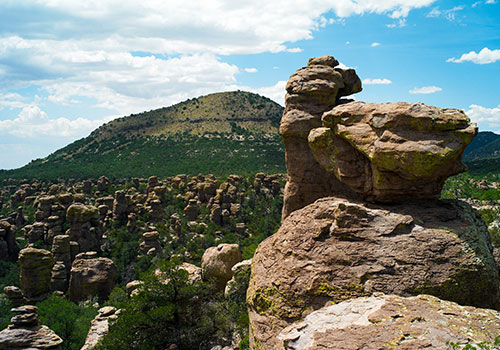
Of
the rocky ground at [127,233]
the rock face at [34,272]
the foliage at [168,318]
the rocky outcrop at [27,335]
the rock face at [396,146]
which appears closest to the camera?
the rock face at [396,146]

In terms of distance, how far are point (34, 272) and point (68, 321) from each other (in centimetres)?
935

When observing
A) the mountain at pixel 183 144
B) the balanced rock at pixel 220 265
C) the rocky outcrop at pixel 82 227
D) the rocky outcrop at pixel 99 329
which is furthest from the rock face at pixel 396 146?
the mountain at pixel 183 144

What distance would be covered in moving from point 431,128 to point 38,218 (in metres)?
49.7

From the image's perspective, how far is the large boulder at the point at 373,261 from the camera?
24.2 feet

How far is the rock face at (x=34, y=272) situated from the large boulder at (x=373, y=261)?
1105 inches

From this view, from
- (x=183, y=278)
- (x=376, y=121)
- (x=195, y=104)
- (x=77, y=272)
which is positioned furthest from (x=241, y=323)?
(x=195, y=104)

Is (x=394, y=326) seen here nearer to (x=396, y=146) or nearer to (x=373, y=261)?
(x=373, y=261)

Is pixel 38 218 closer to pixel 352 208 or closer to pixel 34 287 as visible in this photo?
pixel 34 287

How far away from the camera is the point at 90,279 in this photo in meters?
31.0

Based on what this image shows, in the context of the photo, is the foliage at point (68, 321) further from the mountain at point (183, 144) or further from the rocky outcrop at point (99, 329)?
the mountain at point (183, 144)

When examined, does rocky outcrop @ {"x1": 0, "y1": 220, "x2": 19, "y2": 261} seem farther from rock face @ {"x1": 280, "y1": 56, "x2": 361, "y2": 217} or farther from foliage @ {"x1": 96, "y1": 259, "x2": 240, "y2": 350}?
rock face @ {"x1": 280, "y1": 56, "x2": 361, "y2": 217}

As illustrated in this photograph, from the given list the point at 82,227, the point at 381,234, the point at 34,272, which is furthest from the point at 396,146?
the point at 82,227

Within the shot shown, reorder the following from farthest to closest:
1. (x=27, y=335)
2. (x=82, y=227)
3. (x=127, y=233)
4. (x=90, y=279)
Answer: (x=127, y=233)
(x=82, y=227)
(x=90, y=279)
(x=27, y=335)

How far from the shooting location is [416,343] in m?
5.47
